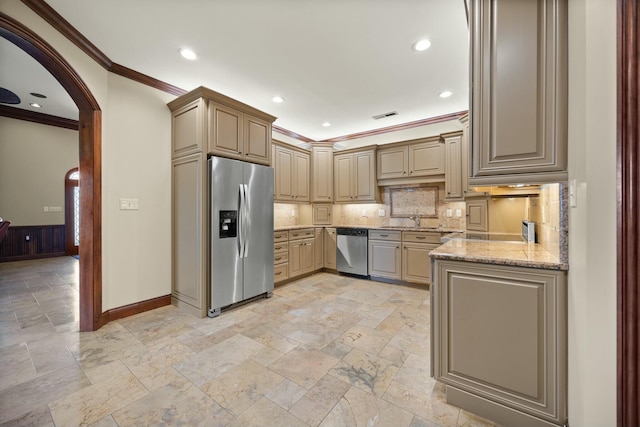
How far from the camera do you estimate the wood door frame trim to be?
812 millimetres

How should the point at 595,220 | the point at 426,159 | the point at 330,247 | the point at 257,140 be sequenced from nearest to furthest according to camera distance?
the point at 595,220
the point at 257,140
the point at 426,159
the point at 330,247

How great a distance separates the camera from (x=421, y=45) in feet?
8.09

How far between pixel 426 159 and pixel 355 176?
1267 mm

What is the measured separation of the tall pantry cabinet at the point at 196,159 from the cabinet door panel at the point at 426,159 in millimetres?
2553

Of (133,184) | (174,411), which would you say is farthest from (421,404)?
(133,184)

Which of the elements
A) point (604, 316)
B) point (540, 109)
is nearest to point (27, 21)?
point (540, 109)

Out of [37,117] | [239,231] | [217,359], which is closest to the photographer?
[217,359]

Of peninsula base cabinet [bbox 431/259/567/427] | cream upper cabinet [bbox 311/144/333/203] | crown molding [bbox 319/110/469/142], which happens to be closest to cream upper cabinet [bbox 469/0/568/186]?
peninsula base cabinet [bbox 431/259/567/427]

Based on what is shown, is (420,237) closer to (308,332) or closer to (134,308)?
(308,332)

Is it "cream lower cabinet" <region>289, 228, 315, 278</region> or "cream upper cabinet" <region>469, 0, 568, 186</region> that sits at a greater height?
"cream upper cabinet" <region>469, 0, 568, 186</region>

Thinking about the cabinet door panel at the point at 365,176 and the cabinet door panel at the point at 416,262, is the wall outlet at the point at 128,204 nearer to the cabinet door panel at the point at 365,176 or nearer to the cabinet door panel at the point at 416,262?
the cabinet door panel at the point at 365,176

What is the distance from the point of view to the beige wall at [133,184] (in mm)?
2711

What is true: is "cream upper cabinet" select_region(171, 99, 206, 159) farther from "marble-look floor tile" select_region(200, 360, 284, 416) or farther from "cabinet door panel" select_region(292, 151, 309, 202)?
"marble-look floor tile" select_region(200, 360, 284, 416)

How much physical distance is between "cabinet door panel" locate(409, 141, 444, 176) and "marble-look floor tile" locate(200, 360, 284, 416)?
363cm
